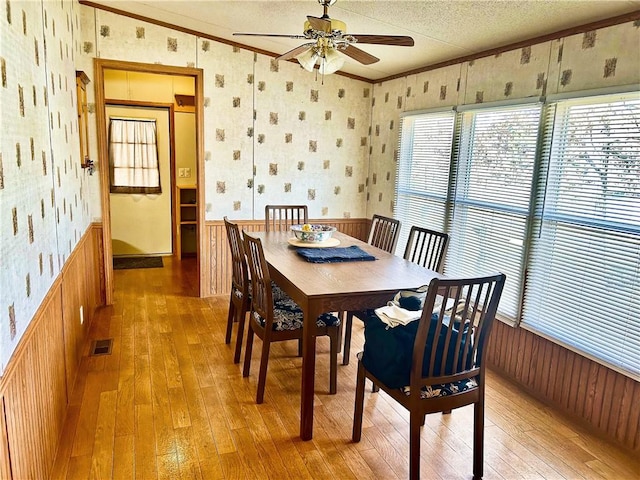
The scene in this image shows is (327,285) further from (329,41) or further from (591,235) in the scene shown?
(591,235)

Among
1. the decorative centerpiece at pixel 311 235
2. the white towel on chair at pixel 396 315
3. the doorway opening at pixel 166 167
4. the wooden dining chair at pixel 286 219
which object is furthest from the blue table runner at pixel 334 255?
the doorway opening at pixel 166 167

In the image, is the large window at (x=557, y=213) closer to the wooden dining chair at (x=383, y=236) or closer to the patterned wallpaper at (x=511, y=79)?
the patterned wallpaper at (x=511, y=79)

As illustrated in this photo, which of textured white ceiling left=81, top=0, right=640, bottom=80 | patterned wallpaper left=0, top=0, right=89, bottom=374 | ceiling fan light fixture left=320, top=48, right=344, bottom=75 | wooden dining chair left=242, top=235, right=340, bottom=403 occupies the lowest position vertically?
wooden dining chair left=242, top=235, right=340, bottom=403

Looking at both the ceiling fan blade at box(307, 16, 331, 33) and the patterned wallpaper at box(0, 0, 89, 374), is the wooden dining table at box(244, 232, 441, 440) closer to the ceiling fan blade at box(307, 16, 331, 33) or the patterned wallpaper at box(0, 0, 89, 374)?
the patterned wallpaper at box(0, 0, 89, 374)

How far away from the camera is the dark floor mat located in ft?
19.1

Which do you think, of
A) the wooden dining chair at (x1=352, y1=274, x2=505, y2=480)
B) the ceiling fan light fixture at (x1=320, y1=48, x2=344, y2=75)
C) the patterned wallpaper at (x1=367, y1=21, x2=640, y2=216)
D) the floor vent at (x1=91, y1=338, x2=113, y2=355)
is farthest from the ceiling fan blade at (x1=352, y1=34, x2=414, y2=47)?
the floor vent at (x1=91, y1=338, x2=113, y2=355)

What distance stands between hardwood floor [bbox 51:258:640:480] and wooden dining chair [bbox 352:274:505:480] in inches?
13.3

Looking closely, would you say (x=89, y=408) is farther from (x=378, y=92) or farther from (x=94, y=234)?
(x=378, y=92)

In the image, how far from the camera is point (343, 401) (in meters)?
2.80

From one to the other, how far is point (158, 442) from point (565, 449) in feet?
6.91

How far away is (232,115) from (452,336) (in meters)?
3.31

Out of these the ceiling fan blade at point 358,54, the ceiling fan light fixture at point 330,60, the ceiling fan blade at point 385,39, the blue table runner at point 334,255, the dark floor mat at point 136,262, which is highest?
the ceiling fan blade at point 385,39

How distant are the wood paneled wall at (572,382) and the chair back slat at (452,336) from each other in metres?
0.94

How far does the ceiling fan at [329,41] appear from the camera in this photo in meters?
2.37
